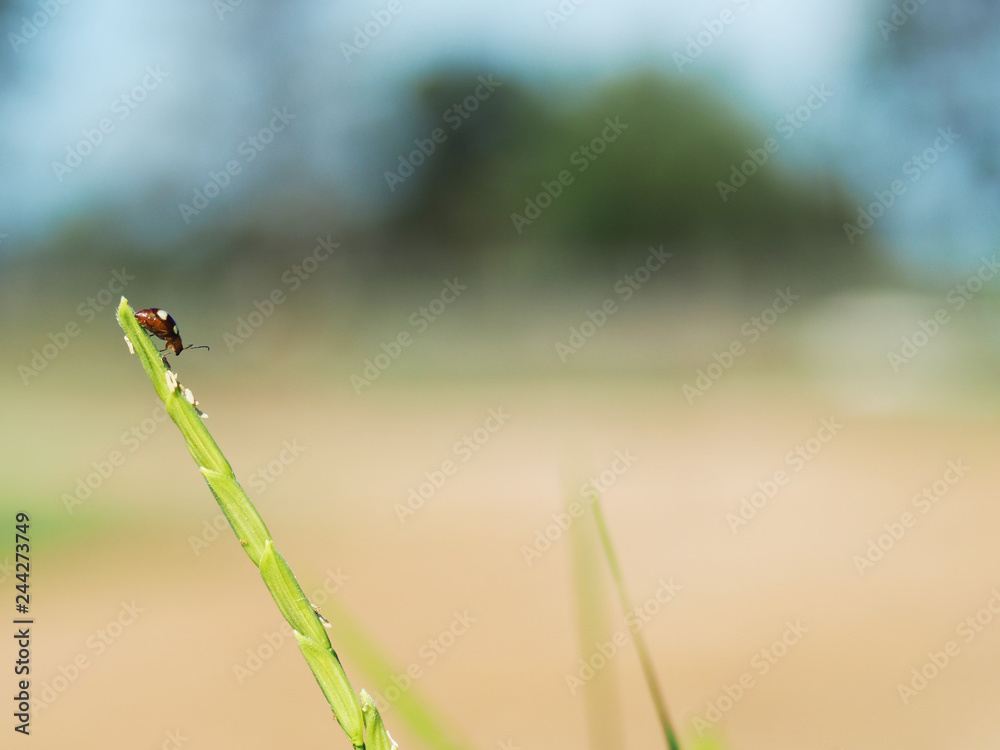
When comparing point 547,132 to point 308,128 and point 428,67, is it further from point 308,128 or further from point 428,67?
point 308,128

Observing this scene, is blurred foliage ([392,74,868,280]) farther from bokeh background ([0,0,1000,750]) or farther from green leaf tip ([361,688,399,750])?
green leaf tip ([361,688,399,750])

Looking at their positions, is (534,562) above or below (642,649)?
above

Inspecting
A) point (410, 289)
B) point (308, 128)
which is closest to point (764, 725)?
point (308, 128)

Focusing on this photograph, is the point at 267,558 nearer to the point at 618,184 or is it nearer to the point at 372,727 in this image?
the point at 372,727

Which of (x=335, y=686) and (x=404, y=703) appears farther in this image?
(x=404, y=703)

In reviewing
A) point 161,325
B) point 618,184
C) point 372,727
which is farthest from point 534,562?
point 618,184
